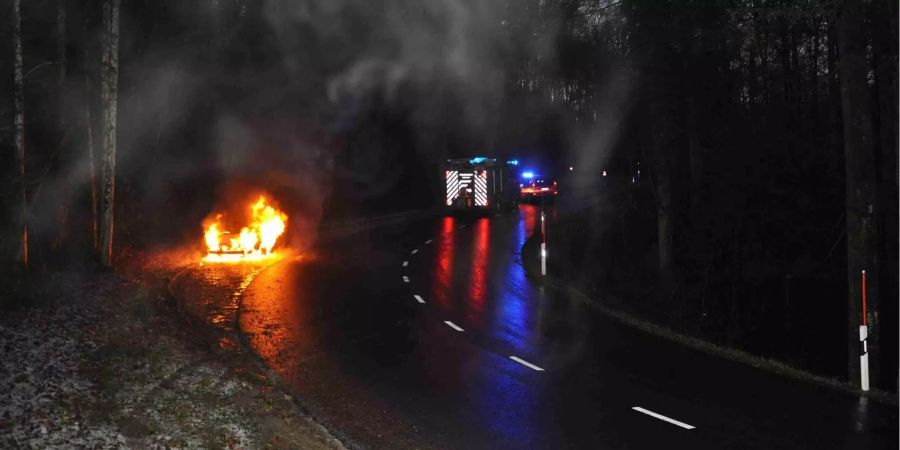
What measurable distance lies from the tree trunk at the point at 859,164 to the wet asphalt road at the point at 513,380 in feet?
9.39

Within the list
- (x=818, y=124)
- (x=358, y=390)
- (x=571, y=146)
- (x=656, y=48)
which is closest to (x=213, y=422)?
(x=358, y=390)

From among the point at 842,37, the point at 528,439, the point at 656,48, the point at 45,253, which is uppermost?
the point at 656,48

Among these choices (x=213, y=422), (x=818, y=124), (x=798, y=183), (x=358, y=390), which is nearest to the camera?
(x=213, y=422)

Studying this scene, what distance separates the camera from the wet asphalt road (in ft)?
23.9

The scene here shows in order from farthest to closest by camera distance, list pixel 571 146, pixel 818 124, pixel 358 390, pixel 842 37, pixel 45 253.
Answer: pixel 571 146 → pixel 818 124 → pixel 45 253 → pixel 842 37 → pixel 358 390

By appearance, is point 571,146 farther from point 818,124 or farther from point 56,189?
point 56,189

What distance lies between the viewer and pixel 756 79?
28.2 metres

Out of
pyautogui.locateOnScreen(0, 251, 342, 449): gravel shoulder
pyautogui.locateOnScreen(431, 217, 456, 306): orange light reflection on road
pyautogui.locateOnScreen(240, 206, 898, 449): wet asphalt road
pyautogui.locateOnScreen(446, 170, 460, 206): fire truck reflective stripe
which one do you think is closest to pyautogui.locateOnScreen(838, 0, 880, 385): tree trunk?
pyautogui.locateOnScreen(240, 206, 898, 449): wet asphalt road

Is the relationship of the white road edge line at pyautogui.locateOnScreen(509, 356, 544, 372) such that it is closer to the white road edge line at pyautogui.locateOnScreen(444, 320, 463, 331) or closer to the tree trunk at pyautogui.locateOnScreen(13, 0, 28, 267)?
the white road edge line at pyautogui.locateOnScreen(444, 320, 463, 331)

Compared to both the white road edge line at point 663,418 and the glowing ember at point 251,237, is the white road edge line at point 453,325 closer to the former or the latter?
the white road edge line at point 663,418

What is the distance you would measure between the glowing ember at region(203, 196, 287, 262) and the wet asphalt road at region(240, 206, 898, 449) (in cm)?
535

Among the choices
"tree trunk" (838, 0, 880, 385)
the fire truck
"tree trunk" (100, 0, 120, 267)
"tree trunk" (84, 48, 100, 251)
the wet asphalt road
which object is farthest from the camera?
the fire truck

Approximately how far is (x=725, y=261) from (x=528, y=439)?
59.4 ft

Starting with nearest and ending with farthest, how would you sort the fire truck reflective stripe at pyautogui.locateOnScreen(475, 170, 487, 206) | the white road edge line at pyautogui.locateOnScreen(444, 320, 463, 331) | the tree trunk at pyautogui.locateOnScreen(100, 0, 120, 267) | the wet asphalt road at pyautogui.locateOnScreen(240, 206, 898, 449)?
1. the wet asphalt road at pyautogui.locateOnScreen(240, 206, 898, 449)
2. the white road edge line at pyautogui.locateOnScreen(444, 320, 463, 331)
3. the tree trunk at pyautogui.locateOnScreen(100, 0, 120, 267)
4. the fire truck reflective stripe at pyautogui.locateOnScreen(475, 170, 487, 206)
